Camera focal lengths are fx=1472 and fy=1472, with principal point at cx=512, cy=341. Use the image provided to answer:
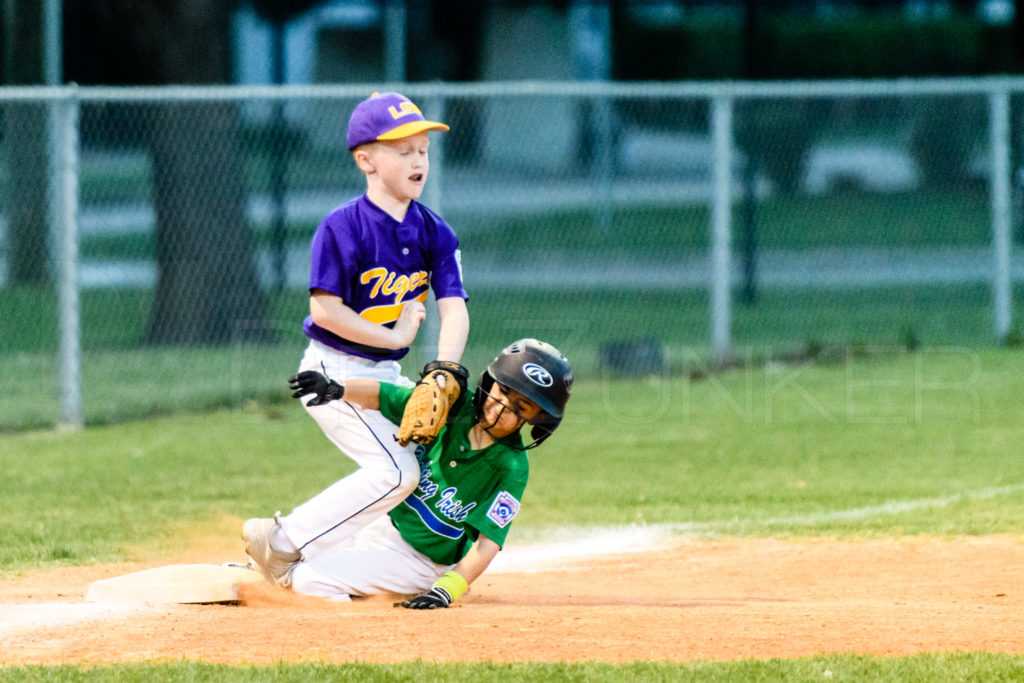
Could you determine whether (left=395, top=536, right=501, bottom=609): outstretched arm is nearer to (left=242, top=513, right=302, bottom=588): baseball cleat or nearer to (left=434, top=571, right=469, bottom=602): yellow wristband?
(left=434, top=571, right=469, bottom=602): yellow wristband

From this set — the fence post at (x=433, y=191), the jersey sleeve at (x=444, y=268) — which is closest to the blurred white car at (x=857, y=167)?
the fence post at (x=433, y=191)

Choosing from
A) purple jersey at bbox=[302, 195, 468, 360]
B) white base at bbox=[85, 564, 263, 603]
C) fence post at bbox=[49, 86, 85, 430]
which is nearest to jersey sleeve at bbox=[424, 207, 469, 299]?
purple jersey at bbox=[302, 195, 468, 360]

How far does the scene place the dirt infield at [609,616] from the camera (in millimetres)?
4551

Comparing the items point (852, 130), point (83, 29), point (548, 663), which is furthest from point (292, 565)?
point (852, 130)

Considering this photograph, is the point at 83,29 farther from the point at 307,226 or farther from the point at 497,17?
the point at 497,17

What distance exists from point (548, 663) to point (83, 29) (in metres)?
18.7

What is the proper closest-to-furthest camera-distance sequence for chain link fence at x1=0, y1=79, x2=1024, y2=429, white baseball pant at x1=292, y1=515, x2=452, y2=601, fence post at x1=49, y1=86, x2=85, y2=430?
white baseball pant at x1=292, y1=515, x2=452, y2=601 → fence post at x1=49, y1=86, x2=85, y2=430 → chain link fence at x1=0, y1=79, x2=1024, y2=429

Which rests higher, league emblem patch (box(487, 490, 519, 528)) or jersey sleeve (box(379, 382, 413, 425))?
jersey sleeve (box(379, 382, 413, 425))

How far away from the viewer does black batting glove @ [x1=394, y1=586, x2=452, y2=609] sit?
524 centimetres

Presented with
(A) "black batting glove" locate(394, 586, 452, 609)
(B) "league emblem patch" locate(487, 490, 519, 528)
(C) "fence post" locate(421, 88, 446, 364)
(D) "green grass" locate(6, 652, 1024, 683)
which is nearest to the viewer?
(D) "green grass" locate(6, 652, 1024, 683)

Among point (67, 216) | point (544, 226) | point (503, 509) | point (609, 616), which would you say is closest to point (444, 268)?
point (503, 509)

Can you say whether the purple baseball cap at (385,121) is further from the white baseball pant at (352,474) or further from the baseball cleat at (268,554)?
the baseball cleat at (268,554)

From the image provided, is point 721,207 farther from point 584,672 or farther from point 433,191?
point 584,672

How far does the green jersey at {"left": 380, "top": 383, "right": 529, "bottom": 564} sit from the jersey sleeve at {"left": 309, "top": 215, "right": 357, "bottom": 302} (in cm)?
41
